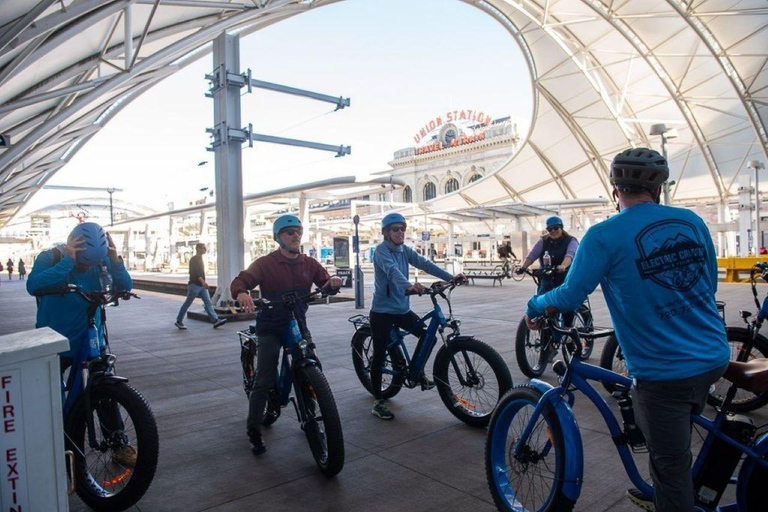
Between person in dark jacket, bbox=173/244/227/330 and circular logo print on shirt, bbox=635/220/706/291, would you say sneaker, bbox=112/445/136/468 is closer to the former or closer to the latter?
circular logo print on shirt, bbox=635/220/706/291

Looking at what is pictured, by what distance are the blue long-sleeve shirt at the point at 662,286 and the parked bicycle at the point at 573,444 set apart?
11.3 inches

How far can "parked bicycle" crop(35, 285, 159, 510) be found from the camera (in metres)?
3.19

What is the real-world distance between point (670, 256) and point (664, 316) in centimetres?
24

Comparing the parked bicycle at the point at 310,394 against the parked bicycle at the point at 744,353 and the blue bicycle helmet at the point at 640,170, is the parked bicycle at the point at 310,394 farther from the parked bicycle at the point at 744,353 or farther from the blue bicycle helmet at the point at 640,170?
the parked bicycle at the point at 744,353

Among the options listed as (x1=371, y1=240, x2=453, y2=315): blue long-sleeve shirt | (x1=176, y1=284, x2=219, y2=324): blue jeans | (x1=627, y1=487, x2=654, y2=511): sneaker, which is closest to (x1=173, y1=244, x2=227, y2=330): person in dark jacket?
(x1=176, y1=284, x2=219, y2=324): blue jeans

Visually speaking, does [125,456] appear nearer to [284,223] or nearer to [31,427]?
[31,427]

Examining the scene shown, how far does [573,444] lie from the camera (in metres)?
2.55

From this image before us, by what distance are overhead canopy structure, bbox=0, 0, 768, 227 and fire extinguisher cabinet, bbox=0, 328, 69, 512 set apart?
30.1ft

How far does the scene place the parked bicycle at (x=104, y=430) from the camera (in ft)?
10.5

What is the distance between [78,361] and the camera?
363cm

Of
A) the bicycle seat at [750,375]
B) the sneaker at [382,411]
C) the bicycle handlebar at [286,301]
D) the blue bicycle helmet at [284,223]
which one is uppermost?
the blue bicycle helmet at [284,223]

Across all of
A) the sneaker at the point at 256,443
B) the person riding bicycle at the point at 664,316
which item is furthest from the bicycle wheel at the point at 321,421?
the person riding bicycle at the point at 664,316

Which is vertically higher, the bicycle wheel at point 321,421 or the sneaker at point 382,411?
the bicycle wheel at point 321,421

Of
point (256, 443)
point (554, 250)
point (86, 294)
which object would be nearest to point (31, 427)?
point (86, 294)
